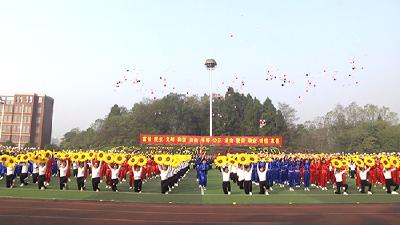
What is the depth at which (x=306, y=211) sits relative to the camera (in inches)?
487

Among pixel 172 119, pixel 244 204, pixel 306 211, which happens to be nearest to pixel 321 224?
pixel 306 211

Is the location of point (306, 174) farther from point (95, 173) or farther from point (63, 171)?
point (63, 171)

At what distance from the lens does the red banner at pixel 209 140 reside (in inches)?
1982

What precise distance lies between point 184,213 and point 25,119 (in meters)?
90.8

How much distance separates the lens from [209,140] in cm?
5084

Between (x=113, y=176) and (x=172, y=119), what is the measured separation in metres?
61.2

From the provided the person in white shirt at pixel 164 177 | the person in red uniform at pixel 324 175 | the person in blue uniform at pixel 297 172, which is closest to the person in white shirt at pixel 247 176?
the person in white shirt at pixel 164 177

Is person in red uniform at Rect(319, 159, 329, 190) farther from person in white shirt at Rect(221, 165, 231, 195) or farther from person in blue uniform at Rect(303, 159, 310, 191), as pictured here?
person in white shirt at Rect(221, 165, 231, 195)

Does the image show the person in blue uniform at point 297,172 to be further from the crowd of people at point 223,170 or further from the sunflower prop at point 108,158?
the sunflower prop at point 108,158

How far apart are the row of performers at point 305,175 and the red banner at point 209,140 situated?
1112 inches

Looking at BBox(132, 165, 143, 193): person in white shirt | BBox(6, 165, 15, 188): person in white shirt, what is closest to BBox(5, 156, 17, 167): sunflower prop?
BBox(6, 165, 15, 188): person in white shirt

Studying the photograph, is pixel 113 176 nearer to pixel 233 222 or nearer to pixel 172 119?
pixel 233 222

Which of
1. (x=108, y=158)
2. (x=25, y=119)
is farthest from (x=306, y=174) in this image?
(x=25, y=119)

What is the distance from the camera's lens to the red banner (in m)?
50.3
